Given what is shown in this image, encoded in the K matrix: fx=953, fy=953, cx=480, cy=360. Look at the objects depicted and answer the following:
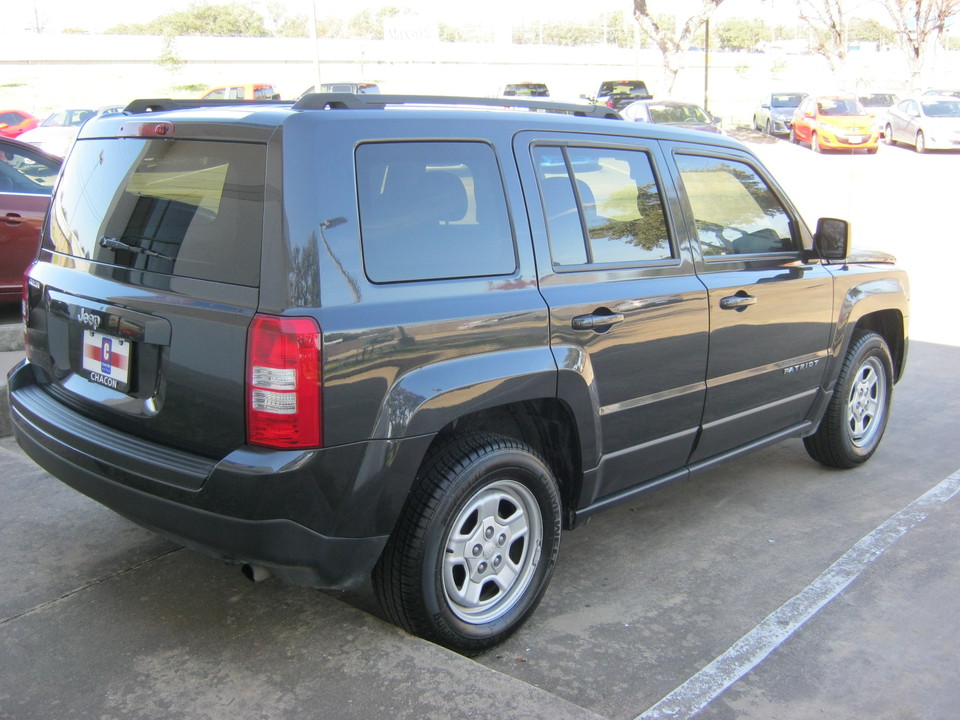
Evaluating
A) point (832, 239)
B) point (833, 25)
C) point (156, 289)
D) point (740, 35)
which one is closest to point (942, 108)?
point (833, 25)

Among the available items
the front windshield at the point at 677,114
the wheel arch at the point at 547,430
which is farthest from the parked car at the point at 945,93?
the wheel arch at the point at 547,430

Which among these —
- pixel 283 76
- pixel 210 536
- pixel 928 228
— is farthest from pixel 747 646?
pixel 283 76

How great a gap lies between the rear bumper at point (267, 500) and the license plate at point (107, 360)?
18cm

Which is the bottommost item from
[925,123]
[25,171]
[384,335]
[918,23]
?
[384,335]

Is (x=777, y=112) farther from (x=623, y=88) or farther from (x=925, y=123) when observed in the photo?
(x=925, y=123)

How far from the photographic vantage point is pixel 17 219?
23.9 feet

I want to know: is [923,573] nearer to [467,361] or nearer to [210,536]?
[467,361]

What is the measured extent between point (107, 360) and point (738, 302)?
258 cm

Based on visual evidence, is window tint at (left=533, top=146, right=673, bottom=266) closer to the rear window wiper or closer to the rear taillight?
the rear taillight

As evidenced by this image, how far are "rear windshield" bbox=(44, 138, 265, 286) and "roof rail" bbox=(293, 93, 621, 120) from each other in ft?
0.91

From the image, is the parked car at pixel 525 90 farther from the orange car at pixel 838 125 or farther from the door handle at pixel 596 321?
the door handle at pixel 596 321

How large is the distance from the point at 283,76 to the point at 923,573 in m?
61.5

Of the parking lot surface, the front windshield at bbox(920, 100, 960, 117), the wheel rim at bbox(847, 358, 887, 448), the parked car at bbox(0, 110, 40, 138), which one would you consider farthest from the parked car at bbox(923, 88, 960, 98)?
the parking lot surface

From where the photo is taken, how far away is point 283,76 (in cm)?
6081
